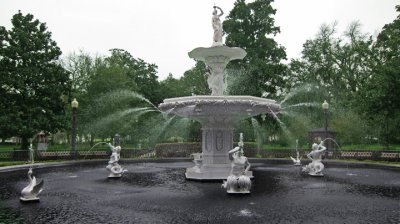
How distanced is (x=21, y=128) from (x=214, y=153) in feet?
58.4

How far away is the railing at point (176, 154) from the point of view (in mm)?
21453

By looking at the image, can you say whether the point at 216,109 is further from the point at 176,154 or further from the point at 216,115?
the point at 176,154

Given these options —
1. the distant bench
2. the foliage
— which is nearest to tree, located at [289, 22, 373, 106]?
the foliage

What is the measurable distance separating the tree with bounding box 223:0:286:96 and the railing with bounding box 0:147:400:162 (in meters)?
8.22

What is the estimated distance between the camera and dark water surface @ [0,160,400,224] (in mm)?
6953

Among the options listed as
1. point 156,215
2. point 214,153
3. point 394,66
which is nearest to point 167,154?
point 214,153

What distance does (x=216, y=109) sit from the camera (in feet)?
39.7

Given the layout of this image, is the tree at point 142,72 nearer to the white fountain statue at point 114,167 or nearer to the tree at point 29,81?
the tree at point 29,81

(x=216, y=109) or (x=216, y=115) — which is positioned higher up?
(x=216, y=109)

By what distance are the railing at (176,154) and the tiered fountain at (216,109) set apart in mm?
12255

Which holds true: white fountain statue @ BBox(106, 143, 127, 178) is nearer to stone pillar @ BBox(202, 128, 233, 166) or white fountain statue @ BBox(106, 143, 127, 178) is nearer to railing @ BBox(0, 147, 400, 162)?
stone pillar @ BBox(202, 128, 233, 166)

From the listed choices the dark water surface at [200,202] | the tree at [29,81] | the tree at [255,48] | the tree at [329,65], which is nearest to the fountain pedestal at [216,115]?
the dark water surface at [200,202]

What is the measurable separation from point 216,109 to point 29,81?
65.5ft

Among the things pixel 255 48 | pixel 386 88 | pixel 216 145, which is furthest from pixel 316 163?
pixel 255 48
